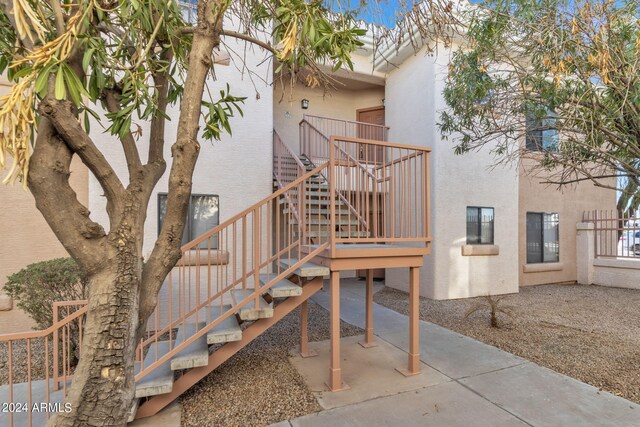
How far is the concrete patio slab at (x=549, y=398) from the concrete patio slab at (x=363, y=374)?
1.77 feet

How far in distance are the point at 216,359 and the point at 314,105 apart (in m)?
8.12

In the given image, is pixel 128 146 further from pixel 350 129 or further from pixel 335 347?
pixel 350 129

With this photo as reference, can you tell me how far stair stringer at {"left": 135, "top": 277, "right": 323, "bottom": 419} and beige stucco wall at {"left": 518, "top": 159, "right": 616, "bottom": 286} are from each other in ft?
25.8

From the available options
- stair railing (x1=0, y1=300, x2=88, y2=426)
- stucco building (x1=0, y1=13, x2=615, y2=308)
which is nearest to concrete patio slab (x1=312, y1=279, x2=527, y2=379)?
stucco building (x1=0, y1=13, x2=615, y2=308)

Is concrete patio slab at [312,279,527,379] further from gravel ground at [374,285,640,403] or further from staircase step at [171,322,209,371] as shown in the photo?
staircase step at [171,322,209,371]

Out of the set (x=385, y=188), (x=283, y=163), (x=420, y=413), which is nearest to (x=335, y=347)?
(x=420, y=413)

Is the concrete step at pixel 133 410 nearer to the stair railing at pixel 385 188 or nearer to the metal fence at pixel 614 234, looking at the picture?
the stair railing at pixel 385 188

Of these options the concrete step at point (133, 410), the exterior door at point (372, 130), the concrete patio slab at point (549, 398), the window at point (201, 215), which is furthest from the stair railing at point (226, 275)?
the exterior door at point (372, 130)

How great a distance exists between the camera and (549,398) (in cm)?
310

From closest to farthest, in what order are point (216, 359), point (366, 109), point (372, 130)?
point (216, 359) → point (372, 130) → point (366, 109)

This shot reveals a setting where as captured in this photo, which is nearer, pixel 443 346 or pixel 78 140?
pixel 78 140

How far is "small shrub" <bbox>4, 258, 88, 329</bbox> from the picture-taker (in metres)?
3.84

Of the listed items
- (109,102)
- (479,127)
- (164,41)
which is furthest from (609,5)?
(109,102)

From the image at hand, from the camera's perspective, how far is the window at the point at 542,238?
9.05m
